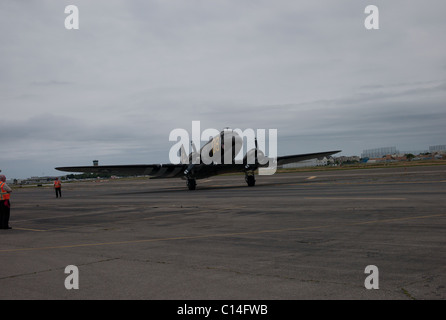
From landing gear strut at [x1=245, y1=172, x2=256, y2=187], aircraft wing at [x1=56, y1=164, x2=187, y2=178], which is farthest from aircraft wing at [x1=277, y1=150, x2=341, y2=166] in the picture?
aircraft wing at [x1=56, y1=164, x2=187, y2=178]

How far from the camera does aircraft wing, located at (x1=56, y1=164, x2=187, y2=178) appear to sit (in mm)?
37156

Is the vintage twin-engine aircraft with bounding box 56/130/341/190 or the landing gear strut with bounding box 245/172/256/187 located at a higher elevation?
the vintage twin-engine aircraft with bounding box 56/130/341/190

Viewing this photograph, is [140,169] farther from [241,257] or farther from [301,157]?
[241,257]

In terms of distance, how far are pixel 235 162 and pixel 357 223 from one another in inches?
971

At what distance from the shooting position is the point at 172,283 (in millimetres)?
6199

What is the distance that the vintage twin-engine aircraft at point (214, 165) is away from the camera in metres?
36.1

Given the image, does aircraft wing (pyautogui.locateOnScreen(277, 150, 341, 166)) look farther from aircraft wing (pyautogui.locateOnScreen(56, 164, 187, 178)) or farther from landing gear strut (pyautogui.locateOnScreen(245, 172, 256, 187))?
aircraft wing (pyautogui.locateOnScreen(56, 164, 187, 178))

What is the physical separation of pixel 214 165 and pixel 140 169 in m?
7.48

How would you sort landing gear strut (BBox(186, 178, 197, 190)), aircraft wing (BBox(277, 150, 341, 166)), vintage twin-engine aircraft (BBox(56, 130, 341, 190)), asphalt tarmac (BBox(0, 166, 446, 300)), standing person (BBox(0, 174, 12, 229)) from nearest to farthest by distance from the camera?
asphalt tarmac (BBox(0, 166, 446, 300)), standing person (BBox(0, 174, 12, 229)), vintage twin-engine aircraft (BBox(56, 130, 341, 190)), landing gear strut (BBox(186, 178, 197, 190)), aircraft wing (BBox(277, 150, 341, 166))

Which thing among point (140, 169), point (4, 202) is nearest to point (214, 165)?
point (140, 169)

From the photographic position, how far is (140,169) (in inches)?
1542

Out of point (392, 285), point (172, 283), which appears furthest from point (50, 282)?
point (392, 285)

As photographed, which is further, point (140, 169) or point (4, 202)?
point (140, 169)
